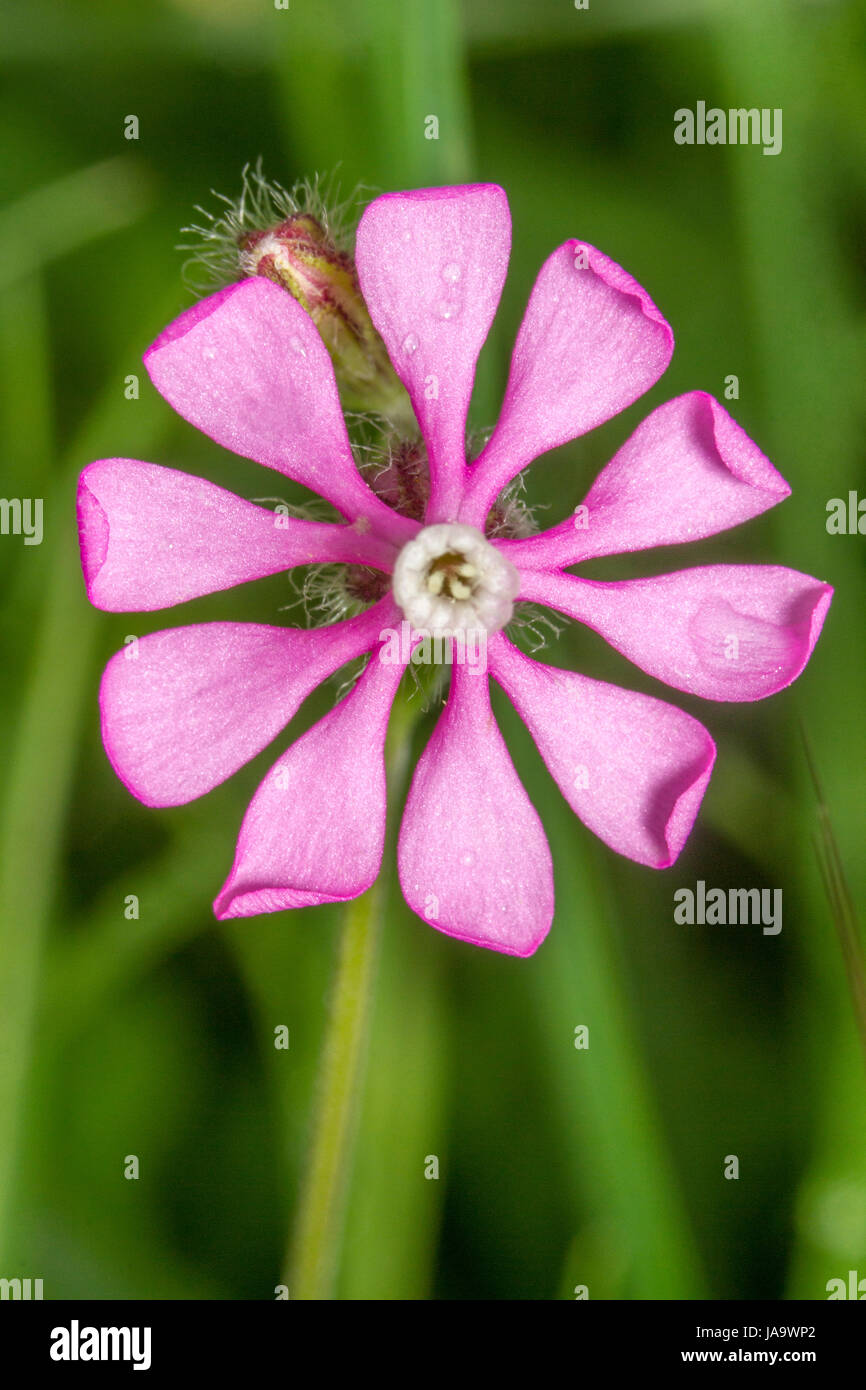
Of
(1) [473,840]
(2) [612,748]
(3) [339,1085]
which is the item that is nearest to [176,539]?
(1) [473,840]

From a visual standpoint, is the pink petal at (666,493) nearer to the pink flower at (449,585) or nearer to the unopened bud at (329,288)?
the pink flower at (449,585)

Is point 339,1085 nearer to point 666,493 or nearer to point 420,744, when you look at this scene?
point 420,744

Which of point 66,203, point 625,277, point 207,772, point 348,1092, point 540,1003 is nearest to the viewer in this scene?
point 625,277

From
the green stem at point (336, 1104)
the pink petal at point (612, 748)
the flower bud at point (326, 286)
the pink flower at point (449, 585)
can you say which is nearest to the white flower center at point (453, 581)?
the pink flower at point (449, 585)

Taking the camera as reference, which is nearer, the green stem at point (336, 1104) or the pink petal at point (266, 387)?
the pink petal at point (266, 387)

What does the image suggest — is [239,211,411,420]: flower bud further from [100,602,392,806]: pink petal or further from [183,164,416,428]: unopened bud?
[100,602,392,806]: pink petal

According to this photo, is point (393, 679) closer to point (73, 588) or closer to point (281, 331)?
point (281, 331)

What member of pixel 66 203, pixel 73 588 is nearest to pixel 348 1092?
pixel 73 588
